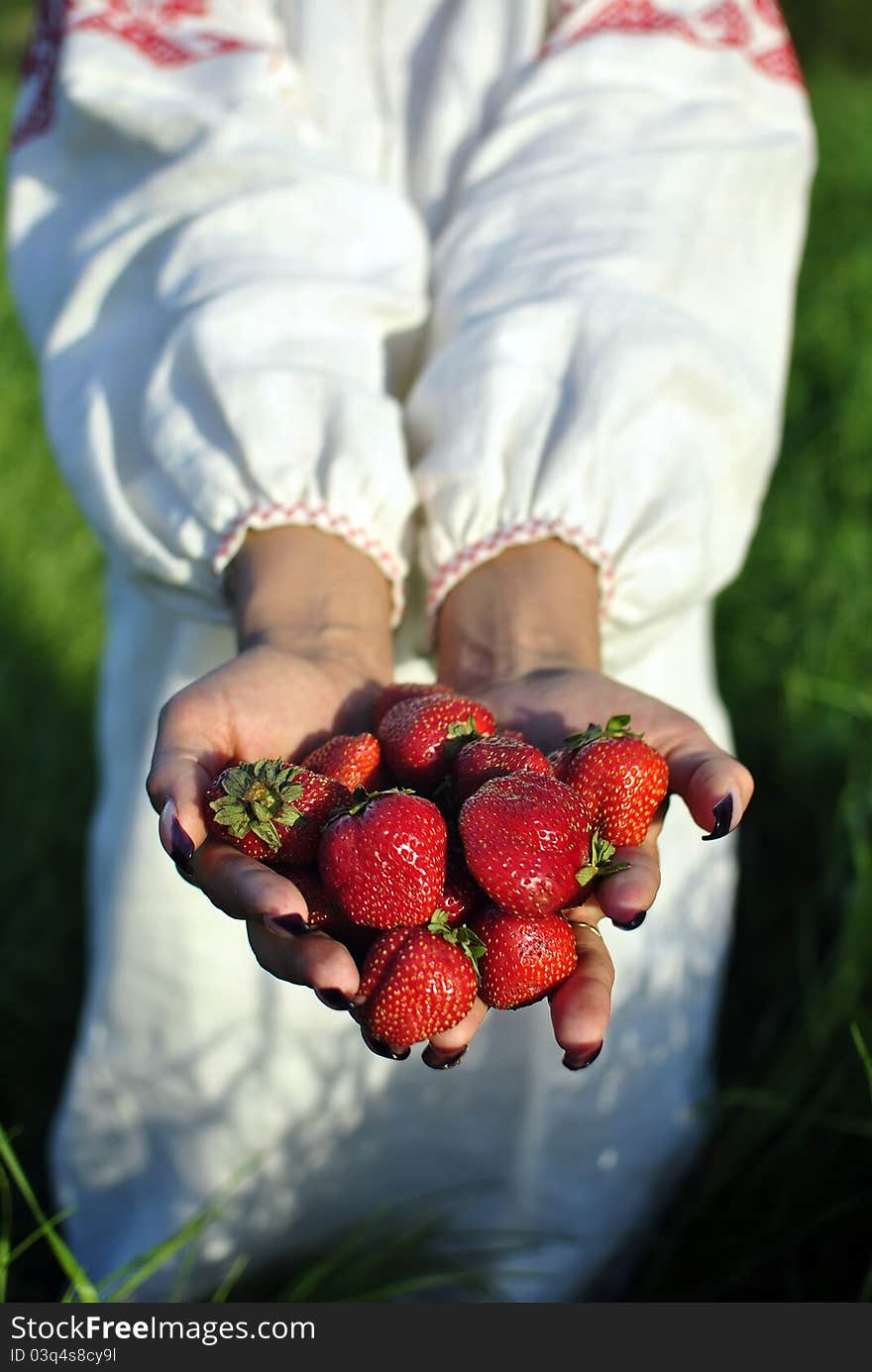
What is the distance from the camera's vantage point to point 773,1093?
177 centimetres

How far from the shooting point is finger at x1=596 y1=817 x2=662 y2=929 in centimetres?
98

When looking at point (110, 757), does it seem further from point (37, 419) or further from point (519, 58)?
point (37, 419)

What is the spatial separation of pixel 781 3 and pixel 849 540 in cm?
770


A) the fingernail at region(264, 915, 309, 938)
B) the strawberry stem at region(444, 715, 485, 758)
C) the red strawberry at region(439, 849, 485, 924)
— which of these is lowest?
the red strawberry at region(439, 849, 485, 924)

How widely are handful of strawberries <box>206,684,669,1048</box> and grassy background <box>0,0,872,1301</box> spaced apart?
0.86 metres

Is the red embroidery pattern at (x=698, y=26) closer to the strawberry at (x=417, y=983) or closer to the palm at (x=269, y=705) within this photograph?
the palm at (x=269, y=705)

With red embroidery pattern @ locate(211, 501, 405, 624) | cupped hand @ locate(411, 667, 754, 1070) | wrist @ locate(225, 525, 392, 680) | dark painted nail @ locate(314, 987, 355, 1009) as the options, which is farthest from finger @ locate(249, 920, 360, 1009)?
red embroidery pattern @ locate(211, 501, 405, 624)

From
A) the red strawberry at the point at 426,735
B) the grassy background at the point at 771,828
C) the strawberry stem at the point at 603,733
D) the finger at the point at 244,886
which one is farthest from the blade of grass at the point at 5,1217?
the strawberry stem at the point at 603,733

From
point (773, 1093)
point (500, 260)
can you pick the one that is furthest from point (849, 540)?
point (500, 260)

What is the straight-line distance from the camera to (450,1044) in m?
0.99

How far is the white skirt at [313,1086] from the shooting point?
1617 millimetres

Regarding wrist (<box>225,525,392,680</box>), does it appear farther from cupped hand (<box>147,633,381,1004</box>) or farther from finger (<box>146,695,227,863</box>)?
finger (<box>146,695,227,863</box>)

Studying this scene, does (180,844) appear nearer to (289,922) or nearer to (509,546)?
(289,922)

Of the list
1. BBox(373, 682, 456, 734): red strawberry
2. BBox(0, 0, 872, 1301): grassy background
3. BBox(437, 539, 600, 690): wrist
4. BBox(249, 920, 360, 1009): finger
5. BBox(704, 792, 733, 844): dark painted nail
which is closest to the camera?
BBox(249, 920, 360, 1009): finger
